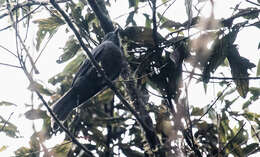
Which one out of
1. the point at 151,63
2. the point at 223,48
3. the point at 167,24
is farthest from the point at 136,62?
the point at 223,48

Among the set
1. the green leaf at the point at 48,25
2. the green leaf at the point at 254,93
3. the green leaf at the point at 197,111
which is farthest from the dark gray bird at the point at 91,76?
the green leaf at the point at 254,93

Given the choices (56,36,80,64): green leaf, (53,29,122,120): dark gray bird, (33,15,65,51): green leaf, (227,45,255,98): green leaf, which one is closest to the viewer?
(227,45,255,98): green leaf

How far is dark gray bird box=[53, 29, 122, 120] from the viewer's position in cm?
357

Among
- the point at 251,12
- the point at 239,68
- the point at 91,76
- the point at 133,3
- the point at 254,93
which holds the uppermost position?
the point at 133,3

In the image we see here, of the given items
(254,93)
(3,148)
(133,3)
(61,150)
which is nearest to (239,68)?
(254,93)

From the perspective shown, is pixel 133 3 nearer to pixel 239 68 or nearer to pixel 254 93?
pixel 239 68

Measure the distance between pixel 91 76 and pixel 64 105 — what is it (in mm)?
624

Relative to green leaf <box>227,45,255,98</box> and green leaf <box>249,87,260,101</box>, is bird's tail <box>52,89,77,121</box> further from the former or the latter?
green leaf <box>249,87,260,101</box>

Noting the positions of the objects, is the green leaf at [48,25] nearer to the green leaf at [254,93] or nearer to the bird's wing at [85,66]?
the bird's wing at [85,66]

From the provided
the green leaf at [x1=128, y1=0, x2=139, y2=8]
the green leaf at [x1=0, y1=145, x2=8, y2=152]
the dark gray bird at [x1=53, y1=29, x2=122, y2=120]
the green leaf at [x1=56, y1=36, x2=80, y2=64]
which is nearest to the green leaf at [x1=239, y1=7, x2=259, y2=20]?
the green leaf at [x1=128, y1=0, x2=139, y2=8]

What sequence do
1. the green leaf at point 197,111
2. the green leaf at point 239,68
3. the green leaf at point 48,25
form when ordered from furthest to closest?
1. the green leaf at point 48,25
2. the green leaf at point 197,111
3. the green leaf at point 239,68

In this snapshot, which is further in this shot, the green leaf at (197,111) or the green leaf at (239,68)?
the green leaf at (197,111)

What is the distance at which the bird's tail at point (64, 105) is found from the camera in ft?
11.3

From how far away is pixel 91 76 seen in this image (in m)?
4.03
